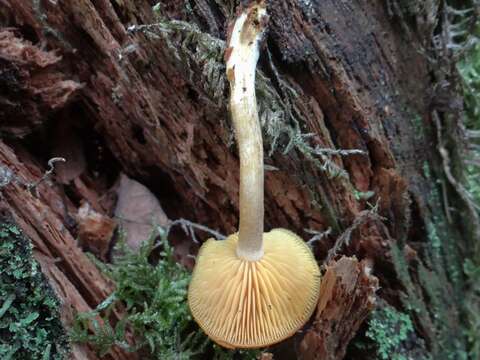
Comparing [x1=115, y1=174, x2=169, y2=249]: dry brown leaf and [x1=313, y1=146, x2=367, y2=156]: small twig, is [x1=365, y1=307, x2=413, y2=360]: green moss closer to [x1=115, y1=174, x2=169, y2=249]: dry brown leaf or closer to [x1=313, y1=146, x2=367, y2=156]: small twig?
[x1=313, y1=146, x2=367, y2=156]: small twig

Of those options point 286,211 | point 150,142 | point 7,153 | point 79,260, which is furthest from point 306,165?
point 7,153

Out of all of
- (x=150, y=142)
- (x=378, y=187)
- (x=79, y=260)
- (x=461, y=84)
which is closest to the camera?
(x=79, y=260)

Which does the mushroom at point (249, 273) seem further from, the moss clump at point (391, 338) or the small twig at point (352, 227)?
the moss clump at point (391, 338)

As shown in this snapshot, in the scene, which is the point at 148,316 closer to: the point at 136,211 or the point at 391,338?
the point at 136,211

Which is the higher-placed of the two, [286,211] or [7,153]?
[7,153]

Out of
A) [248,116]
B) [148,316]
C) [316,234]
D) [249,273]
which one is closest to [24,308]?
[148,316]

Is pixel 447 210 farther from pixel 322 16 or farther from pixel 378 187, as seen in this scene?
pixel 322 16
